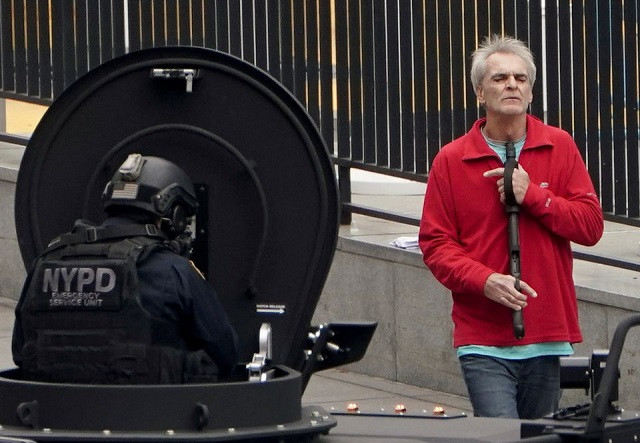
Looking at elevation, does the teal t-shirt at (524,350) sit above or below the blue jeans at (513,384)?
above

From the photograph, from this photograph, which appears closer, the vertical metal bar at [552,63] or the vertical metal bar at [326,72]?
the vertical metal bar at [552,63]

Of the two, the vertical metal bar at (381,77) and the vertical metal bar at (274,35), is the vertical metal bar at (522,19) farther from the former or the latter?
the vertical metal bar at (274,35)

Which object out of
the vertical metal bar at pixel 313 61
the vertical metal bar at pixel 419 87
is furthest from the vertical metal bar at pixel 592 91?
the vertical metal bar at pixel 313 61

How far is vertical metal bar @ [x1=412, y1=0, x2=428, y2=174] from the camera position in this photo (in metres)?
9.62

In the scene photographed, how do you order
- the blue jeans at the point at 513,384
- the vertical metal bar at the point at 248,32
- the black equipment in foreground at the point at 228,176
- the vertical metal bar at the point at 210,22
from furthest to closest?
the vertical metal bar at the point at 210,22
the vertical metal bar at the point at 248,32
the blue jeans at the point at 513,384
the black equipment in foreground at the point at 228,176

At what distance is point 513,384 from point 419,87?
13.4 feet

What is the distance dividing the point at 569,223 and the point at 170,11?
19.9 ft

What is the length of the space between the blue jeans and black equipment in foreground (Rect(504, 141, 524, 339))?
0.18 metres

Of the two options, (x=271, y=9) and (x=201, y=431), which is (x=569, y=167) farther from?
(x=271, y=9)

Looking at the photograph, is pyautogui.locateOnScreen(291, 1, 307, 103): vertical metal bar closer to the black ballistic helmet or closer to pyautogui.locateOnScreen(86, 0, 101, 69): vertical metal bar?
pyautogui.locateOnScreen(86, 0, 101, 69): vertical metal bar

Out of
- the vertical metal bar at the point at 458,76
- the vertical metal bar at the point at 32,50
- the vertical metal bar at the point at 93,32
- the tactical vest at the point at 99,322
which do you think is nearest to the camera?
the tactical vest at the point at 99,322

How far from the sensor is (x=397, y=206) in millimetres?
10742

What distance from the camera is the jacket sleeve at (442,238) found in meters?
5.83

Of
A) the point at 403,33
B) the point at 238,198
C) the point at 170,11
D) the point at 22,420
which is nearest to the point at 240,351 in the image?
→ the point at 238,198
